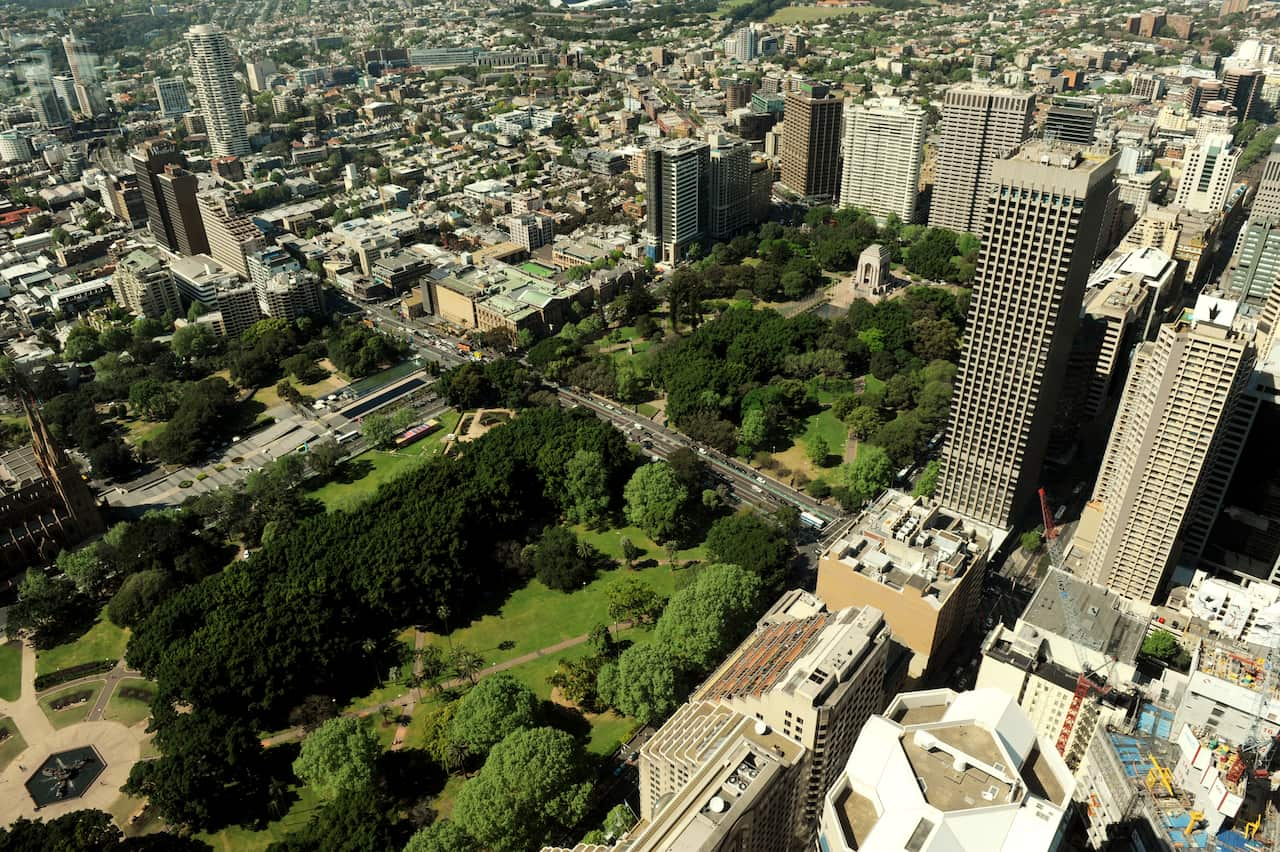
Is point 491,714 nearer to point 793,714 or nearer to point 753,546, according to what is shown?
point 793,714

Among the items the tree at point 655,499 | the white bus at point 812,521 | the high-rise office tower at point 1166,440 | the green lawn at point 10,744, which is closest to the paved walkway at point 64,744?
the green lawn at point 10,744

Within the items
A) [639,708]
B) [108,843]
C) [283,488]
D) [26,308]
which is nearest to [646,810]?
[639,708]

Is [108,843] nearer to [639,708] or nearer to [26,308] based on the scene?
[639,708]

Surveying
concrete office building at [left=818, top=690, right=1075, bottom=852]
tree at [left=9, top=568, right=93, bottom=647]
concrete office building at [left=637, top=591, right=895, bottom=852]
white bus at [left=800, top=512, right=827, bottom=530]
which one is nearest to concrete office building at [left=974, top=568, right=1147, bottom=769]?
concrete office building at [left=637, top=591, right=895, bottom=852]

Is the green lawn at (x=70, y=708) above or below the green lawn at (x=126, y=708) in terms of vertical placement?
above

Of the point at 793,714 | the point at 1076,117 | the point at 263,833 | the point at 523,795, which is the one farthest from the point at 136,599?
the point at 1076,117

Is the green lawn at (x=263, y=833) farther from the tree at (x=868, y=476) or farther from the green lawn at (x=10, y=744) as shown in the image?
the tree at (x=868, y=476)
